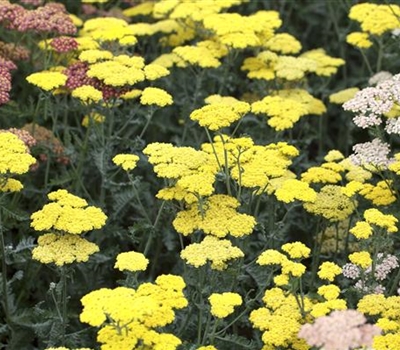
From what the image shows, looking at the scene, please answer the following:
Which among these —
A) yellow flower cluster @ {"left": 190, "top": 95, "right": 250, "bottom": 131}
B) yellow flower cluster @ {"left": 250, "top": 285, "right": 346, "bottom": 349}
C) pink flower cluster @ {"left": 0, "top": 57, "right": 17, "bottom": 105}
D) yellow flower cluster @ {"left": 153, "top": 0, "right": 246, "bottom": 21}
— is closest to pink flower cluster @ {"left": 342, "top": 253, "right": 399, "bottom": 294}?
yellow flower cluster @ {"left": 250, "top": 285, "right": 346, "bottom": 349}

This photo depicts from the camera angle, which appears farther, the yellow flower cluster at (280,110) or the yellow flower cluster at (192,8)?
the yellow flower cluster at (192,8)

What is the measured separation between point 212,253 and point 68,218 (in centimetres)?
96

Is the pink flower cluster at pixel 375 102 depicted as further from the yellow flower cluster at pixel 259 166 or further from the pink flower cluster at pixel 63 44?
the pink flower cluster at pixel 63 44

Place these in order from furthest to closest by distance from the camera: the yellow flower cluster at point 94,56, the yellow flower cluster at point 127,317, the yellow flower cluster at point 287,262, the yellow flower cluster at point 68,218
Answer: the yellow flower cluster at point 94,56
the yellow flower cluster at point 68,218
the yellow flower cluster at point 287,262
the yellow flower cluster at point 127,317

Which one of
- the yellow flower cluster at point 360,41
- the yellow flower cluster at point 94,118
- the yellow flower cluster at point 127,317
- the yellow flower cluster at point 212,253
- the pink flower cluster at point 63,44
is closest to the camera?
the yellow flower cluster at point 127,317

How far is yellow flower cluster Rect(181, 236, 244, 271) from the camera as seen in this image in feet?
17.9

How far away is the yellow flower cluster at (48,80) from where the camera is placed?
6.79m

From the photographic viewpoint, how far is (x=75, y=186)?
24.2ft

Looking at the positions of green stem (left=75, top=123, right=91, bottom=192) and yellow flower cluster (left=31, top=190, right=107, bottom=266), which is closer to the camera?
yellow flower cluster (left=31, top=190, right=107, bottom=266)

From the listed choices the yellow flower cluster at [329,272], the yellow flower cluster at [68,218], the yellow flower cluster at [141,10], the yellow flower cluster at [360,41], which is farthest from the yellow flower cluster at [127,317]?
the yellow flower cluster at [141,10]

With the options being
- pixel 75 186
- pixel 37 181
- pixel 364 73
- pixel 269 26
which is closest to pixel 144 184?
pixel 75 186

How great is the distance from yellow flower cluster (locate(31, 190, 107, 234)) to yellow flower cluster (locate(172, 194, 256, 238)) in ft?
1.78

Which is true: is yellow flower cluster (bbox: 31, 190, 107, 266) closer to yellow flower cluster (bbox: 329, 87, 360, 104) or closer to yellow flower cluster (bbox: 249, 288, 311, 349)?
yellow flower cluster (bbox: 249, 288, 311, 349)

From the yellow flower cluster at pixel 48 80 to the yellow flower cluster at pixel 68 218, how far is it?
1154 millimetres
